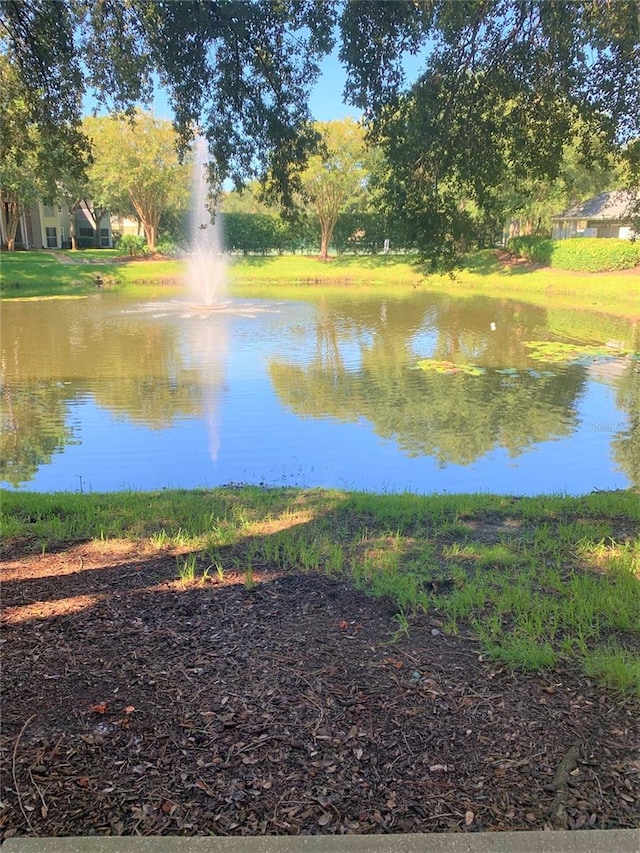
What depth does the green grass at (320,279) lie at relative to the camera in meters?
28.3

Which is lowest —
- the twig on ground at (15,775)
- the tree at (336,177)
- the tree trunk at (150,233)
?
the twig on ground at (15,775)

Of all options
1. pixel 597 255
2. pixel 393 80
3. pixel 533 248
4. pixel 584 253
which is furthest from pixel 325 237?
pixel 393 80

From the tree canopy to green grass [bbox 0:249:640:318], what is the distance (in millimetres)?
19546

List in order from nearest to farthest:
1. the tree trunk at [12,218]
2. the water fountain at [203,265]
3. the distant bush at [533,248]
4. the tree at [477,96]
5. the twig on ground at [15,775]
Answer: the twig on ground at [15,775] → the tree at [477,96] → the water fountain at [203,265] → the distant bush at [533,248] → the tree trunk at [12,218]

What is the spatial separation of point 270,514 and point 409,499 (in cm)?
144

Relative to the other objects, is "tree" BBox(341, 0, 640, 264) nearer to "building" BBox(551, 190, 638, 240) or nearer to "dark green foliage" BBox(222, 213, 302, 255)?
"building" BBox(551, 190, 638, 240)

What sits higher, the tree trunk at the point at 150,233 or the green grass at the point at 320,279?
the tree trunk at the point at 150,233

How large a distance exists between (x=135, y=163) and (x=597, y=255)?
26.9 metres

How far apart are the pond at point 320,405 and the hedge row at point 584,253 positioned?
12.5 meters

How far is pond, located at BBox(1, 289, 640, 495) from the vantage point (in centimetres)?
804

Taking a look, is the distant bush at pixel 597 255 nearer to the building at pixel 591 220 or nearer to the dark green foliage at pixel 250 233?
the building at pixel 591 220

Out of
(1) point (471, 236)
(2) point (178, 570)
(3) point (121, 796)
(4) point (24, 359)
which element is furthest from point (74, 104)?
(4) point (24, 359)

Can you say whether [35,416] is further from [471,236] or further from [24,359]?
[471,236]

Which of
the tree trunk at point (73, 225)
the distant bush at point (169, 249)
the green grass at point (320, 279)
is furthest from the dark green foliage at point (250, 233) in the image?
the tree trunk at point (73, 225)
